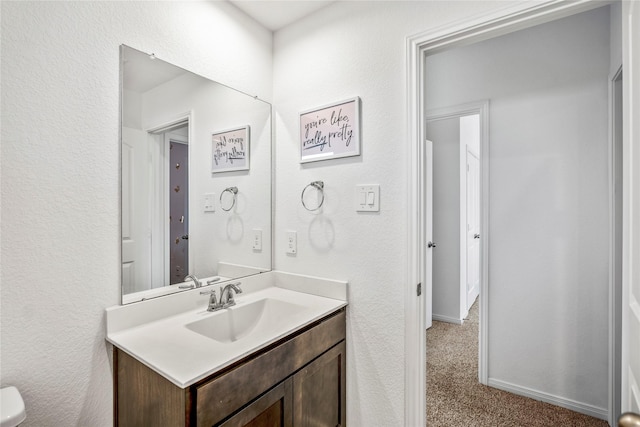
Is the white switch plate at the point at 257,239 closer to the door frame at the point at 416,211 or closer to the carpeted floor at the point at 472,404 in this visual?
the door frame at the point at 416,211

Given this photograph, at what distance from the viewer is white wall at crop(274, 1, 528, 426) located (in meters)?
1.40

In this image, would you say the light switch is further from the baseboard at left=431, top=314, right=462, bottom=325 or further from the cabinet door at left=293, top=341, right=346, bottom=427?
the baseboard at left=431, top=314, right=462, bottom=325

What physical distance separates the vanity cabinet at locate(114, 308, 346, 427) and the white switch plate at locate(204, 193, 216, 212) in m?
0.72

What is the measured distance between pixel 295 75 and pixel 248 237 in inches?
37.9

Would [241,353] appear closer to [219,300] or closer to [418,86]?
[219,300]

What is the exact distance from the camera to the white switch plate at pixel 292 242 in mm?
1747

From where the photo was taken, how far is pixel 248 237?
5.71 feet

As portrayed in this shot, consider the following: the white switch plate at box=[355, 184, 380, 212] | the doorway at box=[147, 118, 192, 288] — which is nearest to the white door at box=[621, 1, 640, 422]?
the white switch plate at box=[355, 184, 380, 212]

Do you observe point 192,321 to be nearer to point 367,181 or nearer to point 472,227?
point 367,181

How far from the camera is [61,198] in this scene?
106 cm

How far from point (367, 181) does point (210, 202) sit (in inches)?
32.1

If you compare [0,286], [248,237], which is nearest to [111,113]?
[0,286]

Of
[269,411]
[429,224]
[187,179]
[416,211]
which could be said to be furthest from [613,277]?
[187,179]

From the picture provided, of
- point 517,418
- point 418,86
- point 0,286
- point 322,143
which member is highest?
point 418,86
